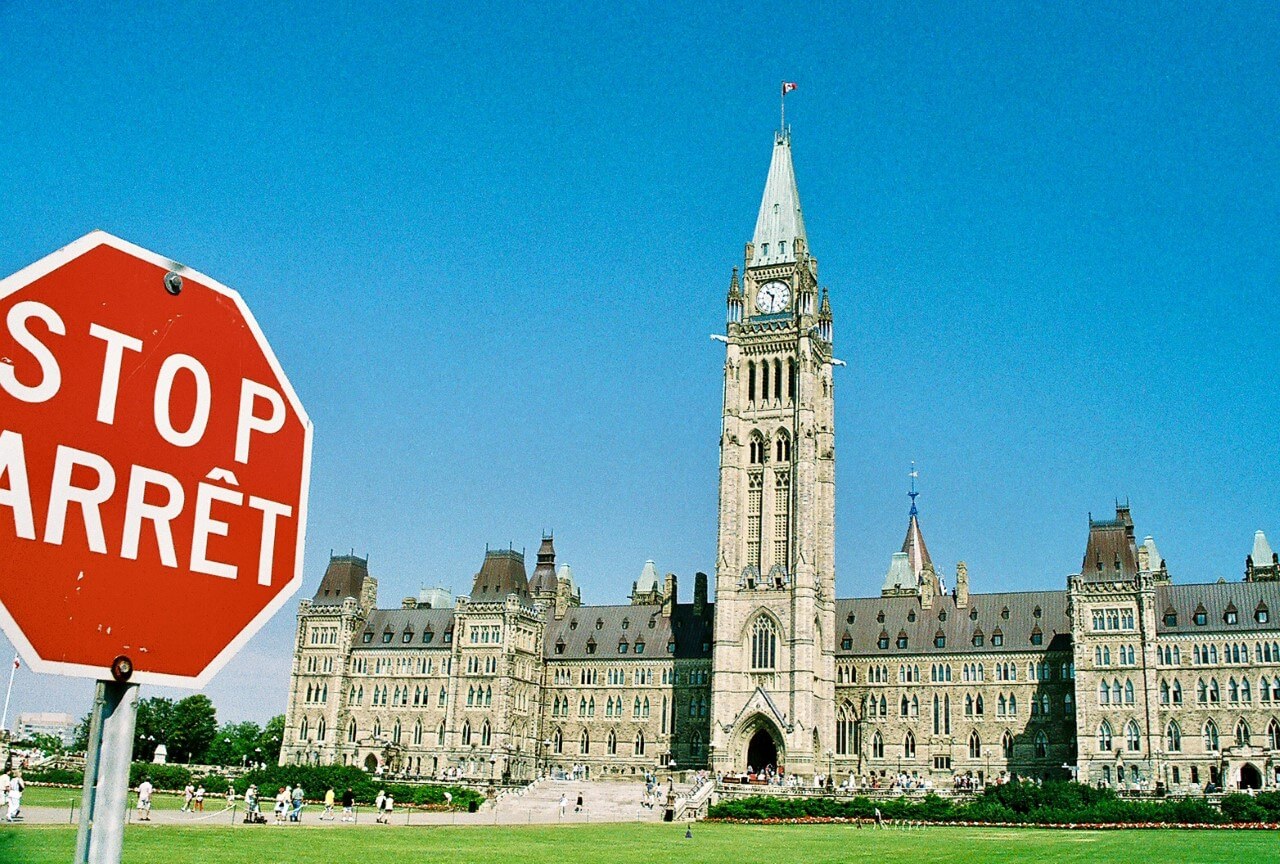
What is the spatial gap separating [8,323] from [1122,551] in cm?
9262

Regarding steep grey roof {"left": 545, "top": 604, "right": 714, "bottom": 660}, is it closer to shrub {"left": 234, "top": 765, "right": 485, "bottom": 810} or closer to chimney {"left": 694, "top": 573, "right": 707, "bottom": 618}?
chimney {"left": 694, "top": 573, "right": 707, "bottom": 618}

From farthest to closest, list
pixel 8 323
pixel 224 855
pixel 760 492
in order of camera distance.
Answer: pixel 760 492 < pixel 224 855 < pixel 8 323

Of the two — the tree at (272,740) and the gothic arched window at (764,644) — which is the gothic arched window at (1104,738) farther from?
the tree at (272,740)

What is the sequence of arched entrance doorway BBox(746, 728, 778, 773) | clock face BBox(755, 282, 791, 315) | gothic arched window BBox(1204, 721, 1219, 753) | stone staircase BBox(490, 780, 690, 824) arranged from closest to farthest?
stone staircase BBox(490, 780, 690, 824) → gothic arched window BBox(1204, 721, 1219, 753) → arched entrance doorway BBox(746, 728, 778, 773) → clock face BBox(755, 282, 791, 315)

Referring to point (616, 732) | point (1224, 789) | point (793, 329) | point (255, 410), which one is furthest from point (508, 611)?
point (255, 410)

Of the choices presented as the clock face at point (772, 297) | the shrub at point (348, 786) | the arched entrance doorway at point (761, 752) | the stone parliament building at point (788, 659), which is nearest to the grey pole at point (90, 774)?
the shrub at point (348, 786)

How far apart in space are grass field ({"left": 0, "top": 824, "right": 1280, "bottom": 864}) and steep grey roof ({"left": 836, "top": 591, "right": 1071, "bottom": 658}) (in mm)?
47795

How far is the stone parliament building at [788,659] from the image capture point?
83.9 metres

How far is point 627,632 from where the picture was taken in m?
110

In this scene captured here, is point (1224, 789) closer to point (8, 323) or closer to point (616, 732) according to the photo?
point (616, 732)

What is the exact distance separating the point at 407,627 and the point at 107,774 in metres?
109

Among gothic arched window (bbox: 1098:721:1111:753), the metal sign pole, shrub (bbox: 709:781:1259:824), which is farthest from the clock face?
the metal sign pole

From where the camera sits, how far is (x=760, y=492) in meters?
97.8

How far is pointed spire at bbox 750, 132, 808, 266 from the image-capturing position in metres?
104
